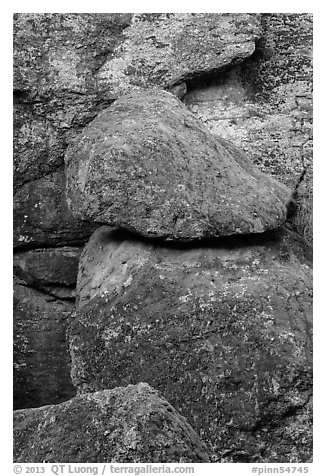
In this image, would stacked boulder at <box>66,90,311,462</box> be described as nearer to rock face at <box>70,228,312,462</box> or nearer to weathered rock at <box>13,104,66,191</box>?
rock face at <box>70,228,312,462</box>

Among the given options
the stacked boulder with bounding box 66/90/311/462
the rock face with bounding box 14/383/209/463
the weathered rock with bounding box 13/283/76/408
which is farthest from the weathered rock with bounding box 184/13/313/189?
the rock face with bounding box 14/383/209/463

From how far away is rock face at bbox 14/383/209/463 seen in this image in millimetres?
3180

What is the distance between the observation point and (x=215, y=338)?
3.89 metres

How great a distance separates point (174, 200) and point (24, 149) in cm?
93

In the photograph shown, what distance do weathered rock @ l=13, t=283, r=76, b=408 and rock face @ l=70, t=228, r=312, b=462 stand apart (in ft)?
1.94

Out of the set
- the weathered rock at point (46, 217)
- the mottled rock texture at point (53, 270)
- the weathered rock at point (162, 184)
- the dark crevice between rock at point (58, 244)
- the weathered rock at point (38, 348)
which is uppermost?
the weathered rock at point (162, 184)

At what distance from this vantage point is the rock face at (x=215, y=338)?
3.86 metres

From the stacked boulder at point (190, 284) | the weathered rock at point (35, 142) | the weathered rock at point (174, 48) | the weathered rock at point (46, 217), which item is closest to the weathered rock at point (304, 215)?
the stacked boulder at point (190, 284)

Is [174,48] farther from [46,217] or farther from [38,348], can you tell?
[38,348]

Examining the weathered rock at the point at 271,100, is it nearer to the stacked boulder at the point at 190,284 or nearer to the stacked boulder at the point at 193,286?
the stacked boulder at the point at 190,284

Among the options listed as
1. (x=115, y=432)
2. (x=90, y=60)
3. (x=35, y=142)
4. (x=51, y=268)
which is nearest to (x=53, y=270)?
(x=51, y=268)

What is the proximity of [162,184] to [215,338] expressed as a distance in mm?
534

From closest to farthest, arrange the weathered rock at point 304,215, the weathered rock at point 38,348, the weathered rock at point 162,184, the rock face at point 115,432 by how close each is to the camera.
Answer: the rock face at point 115,432, the weathered rock at point 162,184, the weathered rock at point 304,215, the weathered rock at point 38,348

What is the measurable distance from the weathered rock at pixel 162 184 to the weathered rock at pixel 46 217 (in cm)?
53
